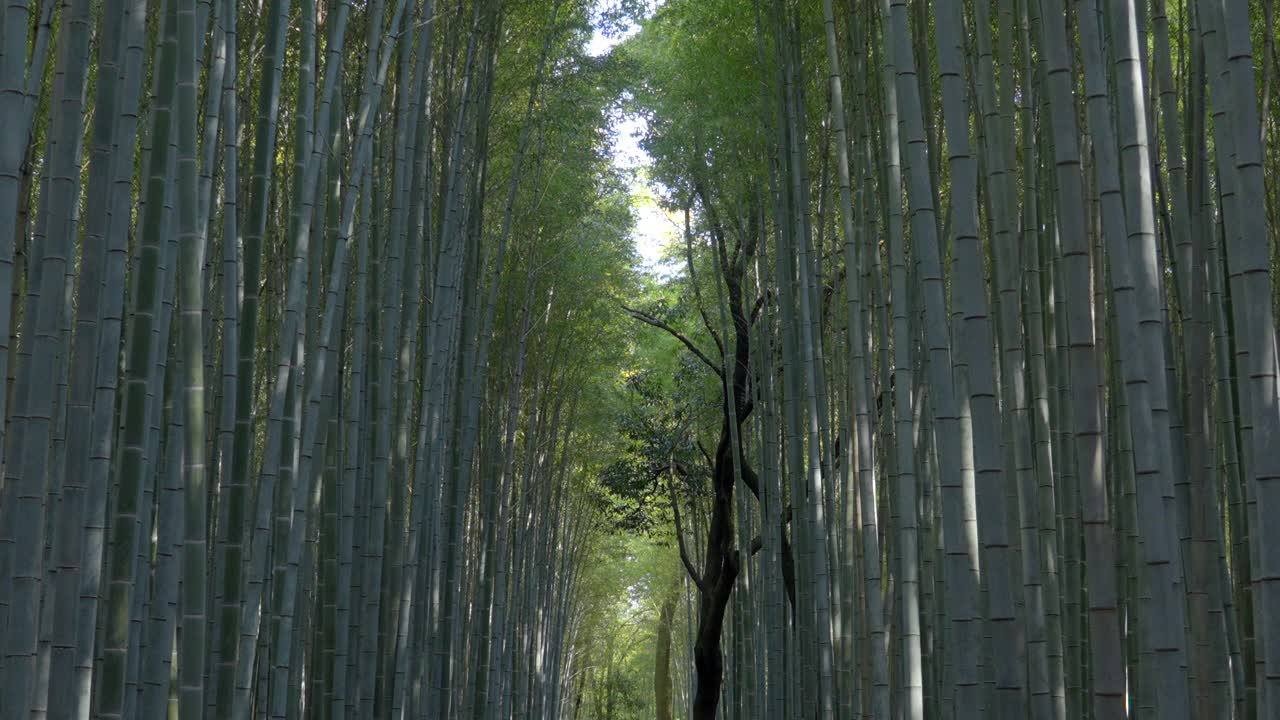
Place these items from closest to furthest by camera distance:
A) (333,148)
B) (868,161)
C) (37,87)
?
(37,87) < (333,148) < (868,161)

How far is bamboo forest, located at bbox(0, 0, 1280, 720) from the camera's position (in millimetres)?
1982

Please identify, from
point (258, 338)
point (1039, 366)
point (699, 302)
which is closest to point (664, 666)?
point (699, 302)

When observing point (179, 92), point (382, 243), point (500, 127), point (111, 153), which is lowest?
point (111, 153)

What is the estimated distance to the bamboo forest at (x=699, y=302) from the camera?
78.0 inches

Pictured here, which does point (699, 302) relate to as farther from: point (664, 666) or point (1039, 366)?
point (664, 666)

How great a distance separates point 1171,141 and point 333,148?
9.16 feet

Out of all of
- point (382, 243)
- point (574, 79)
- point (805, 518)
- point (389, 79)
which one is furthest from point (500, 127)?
point (805, 518)

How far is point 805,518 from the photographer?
5.98 metres

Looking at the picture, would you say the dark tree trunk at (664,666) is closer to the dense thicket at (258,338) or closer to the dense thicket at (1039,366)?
the dense thicket at (258,338)

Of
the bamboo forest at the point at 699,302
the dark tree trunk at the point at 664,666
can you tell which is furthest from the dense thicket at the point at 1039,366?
the dark tree trunk at the point at 664,666

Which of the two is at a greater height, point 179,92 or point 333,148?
point 333,148

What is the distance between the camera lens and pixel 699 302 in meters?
8.91

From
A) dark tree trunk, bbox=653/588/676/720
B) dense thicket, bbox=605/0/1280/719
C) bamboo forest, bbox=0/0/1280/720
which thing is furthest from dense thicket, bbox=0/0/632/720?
dark tree trunk, bbox=653/588/676/720

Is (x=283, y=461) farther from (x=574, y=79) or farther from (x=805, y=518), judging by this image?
(x=574, y=79)
